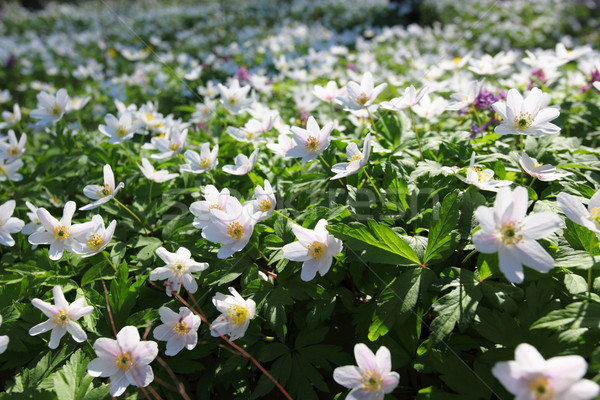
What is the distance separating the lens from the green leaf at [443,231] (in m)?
1.81

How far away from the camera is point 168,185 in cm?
277

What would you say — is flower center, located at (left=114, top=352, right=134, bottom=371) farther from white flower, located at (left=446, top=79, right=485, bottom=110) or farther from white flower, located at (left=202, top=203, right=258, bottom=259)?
white flower, located at (left=446, top=79, right=485, bottom=110)

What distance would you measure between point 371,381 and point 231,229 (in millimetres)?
866

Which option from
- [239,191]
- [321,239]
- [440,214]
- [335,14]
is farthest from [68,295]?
[335,14]

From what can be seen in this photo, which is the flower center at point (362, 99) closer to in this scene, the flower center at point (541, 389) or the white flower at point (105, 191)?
the white flower at point (105, 191)

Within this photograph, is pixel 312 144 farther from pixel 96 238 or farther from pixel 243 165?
pixel 96 238

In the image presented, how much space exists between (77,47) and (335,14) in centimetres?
697

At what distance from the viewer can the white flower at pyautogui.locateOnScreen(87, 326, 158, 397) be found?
5.57 feet

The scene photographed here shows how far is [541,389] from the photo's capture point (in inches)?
46.2

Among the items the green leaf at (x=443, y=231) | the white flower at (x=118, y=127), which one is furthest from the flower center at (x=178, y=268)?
the white flower at (x=118, y=127)

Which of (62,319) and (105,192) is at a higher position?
(105,192)

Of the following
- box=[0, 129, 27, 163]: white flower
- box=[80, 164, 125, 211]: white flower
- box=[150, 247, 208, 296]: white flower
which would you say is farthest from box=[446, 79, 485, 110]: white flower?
box=[0, 129, 27, 163]: white flower

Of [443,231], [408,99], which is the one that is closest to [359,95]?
[408,99]

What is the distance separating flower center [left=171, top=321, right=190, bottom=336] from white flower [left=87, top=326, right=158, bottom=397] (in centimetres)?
12
